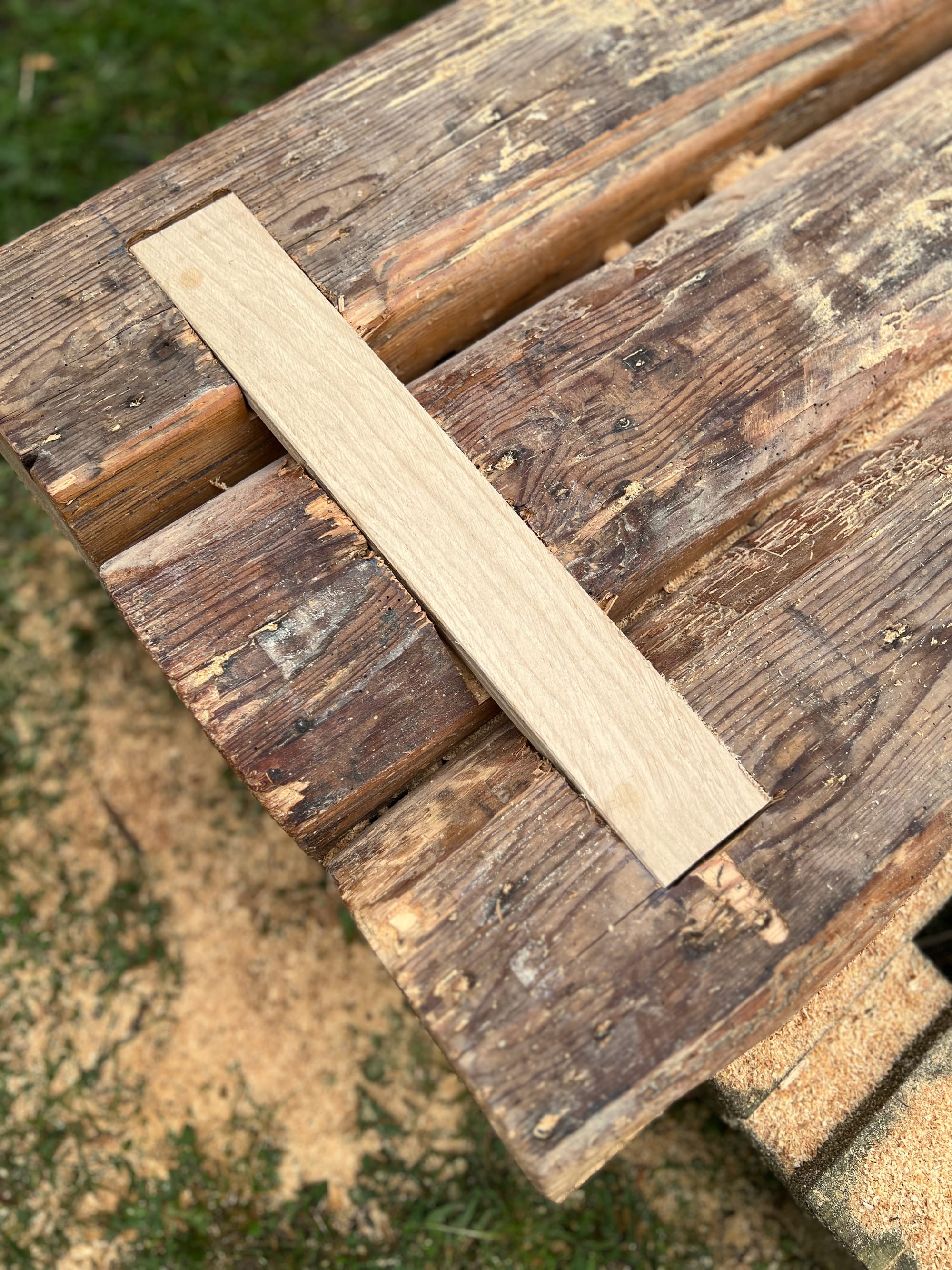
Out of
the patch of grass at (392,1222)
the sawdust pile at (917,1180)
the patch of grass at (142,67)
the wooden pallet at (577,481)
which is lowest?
the sawdust pile at (917,1180)

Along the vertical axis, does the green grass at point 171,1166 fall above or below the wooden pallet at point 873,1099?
above

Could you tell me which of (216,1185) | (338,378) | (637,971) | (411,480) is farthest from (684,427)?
(216,1185)

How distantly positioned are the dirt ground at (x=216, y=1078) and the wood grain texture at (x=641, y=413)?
111 cm

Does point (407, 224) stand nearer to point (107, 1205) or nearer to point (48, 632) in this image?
point (48, 632)

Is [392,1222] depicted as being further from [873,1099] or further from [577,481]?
[577,481]

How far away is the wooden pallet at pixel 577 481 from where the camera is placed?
135cm

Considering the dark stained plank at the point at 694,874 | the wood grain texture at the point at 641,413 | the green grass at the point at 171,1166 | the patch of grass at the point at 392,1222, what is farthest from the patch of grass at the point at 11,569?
the dark stained plank at the point at 694,874

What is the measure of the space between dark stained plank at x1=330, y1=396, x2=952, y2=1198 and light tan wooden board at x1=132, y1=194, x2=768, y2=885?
0.06 meters

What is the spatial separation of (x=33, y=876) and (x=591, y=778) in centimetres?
175

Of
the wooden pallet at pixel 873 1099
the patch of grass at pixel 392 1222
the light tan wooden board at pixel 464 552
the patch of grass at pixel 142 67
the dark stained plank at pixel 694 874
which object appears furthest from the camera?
the patch of grass at pixel 142 67

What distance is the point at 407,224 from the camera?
1681 millimetres

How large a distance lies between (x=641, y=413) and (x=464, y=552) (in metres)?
0.37

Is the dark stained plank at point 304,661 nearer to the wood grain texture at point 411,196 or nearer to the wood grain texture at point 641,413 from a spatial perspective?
the wood grain texture at point 641,413

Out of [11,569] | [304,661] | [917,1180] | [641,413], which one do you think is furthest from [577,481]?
[11,569]
